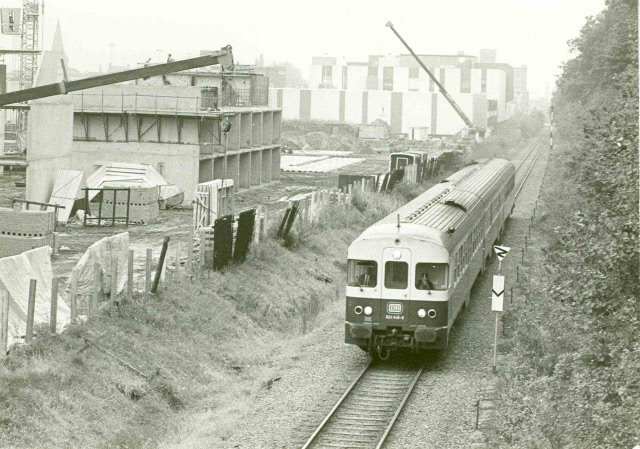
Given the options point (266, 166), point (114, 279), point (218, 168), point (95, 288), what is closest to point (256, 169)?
point (266, 166)

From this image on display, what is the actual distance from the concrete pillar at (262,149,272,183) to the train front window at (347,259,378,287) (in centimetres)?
3684

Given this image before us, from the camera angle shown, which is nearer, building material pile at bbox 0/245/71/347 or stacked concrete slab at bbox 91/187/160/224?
building material pile at bbox 0/245/71/347

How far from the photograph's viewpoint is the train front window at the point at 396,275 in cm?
1602

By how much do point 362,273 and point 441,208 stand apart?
3.68m

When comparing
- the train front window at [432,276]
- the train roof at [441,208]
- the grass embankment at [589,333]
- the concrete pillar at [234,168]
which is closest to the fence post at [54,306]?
the train roof at [441,208]

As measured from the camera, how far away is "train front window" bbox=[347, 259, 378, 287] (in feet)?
52.9

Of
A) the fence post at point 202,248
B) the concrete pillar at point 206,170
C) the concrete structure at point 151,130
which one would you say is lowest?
the fence post at point 202,248

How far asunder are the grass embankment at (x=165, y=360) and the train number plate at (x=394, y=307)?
2302 millimetres

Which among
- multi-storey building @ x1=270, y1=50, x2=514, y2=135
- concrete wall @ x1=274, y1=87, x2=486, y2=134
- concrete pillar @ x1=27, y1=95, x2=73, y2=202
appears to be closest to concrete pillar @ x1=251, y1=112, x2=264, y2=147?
concrete pillar @ x1=27, y1=95, x2=73, y2=202

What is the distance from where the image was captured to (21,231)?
76.6ft

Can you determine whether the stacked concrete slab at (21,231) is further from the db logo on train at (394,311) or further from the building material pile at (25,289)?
the db logo on train at (394,311)

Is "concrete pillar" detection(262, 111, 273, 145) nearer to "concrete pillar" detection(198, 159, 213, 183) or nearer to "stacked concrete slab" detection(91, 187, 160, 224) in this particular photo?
"concrete pillar" detection(198, 159, 213, 183)

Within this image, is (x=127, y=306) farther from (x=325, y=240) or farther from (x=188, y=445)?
(x=325, y=240)

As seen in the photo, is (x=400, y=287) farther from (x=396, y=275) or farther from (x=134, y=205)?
(x=134, y=205)
